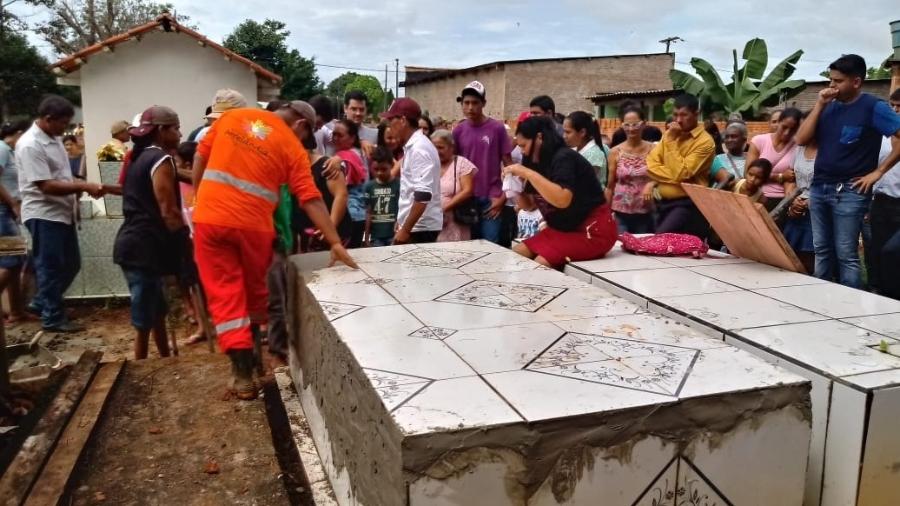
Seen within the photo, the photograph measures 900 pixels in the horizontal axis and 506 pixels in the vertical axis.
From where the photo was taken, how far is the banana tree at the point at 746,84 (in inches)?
641

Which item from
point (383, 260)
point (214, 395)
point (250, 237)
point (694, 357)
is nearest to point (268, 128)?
point (250, 237)

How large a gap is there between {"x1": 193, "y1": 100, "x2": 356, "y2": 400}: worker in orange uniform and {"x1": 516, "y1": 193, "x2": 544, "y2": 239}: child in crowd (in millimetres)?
2409

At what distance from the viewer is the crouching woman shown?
4.46m

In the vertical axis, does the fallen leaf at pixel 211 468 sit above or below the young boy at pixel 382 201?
below

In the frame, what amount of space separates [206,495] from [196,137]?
4.61m

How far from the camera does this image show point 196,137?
6570 millimetres

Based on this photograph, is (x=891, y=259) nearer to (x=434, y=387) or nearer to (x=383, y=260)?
(x=383, y=260)

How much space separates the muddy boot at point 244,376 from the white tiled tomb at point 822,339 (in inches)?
76.5

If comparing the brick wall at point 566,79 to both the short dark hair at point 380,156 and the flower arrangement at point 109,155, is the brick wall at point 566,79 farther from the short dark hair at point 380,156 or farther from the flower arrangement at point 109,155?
the short dark hair at point 380,156

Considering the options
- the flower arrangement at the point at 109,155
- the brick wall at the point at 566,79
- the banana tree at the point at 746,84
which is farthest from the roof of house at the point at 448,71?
the flower arrangement at the point at 109,155

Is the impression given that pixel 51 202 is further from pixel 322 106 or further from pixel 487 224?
pixel 487 224

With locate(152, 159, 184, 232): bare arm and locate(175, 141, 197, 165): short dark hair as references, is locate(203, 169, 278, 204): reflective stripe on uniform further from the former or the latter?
locate(175, 141, 197, 165): short dark hair

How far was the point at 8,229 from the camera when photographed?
610cm

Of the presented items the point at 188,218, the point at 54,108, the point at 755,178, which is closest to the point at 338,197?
the point at 188,218
